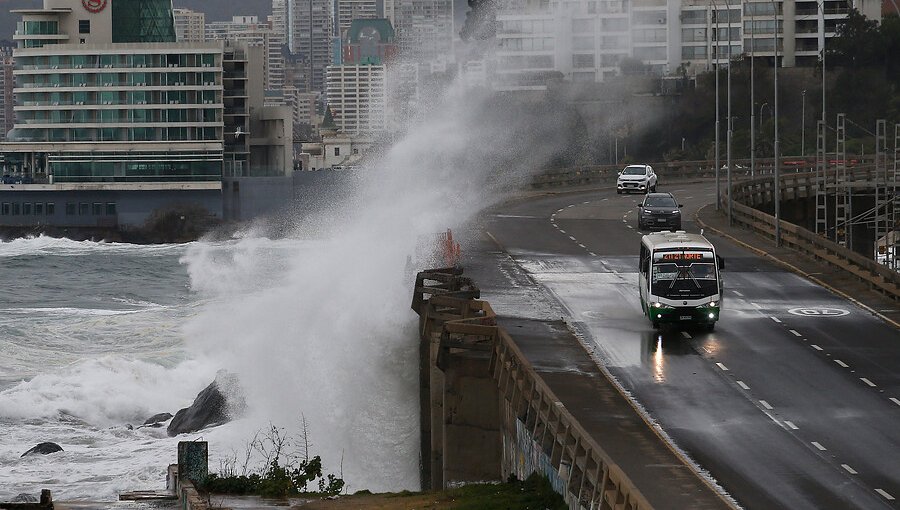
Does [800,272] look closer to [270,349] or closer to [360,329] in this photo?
[360,329]

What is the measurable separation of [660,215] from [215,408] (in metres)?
23.1

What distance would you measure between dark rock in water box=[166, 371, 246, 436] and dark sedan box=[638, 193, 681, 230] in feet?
69.8

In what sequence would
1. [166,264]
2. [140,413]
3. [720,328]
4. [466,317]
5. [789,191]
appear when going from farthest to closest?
[166,264] < [789,191] < [140,413] < [720,328] < [466,317]

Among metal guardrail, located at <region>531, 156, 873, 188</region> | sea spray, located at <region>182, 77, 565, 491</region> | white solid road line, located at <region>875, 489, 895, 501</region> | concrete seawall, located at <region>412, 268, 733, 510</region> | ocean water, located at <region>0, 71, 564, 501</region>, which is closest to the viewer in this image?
concrete seawall, located at <region>412, 268, 733, 510</region>

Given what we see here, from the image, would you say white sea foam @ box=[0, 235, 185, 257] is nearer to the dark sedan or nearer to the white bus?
the dark sedan

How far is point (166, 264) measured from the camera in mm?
141500

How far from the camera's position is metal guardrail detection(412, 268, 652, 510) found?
2114 cm

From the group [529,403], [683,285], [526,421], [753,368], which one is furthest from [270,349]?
[529,403]

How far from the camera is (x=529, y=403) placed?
2698 cm

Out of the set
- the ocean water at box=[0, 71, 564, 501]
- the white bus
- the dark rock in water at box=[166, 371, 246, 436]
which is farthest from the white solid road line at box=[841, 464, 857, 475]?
the dark rock in water at box=[166, 371, 246, 436]

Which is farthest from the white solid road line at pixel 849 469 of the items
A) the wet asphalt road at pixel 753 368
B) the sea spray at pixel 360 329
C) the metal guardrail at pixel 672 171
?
the metal guardrail at pixel 672 171

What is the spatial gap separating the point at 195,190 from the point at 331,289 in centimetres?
12575

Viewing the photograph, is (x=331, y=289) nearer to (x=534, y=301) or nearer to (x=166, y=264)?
(x=534, y=301)

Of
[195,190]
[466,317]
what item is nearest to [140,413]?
[466,317]
